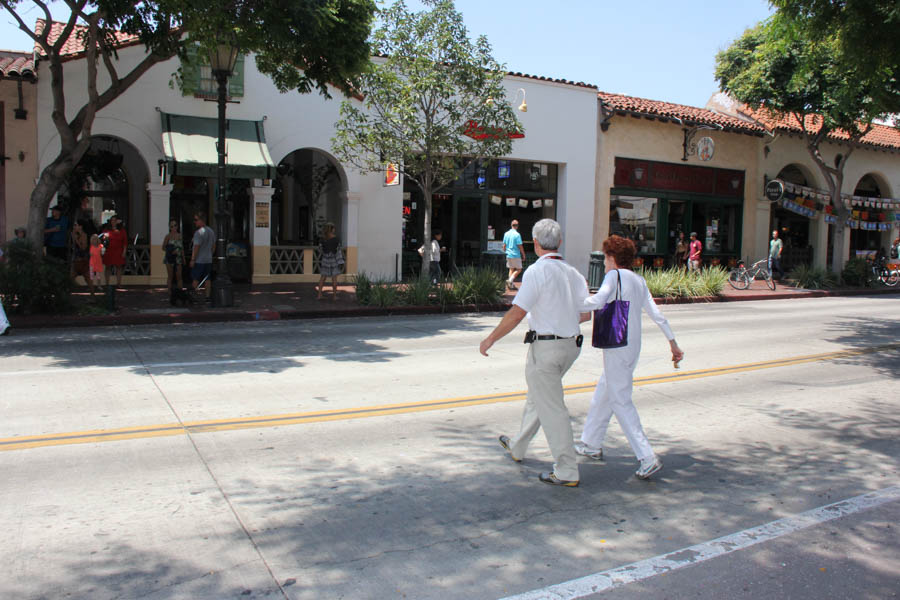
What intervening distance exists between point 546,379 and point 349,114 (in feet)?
44.2

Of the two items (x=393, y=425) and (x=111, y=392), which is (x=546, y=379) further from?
(x=111, y=392)

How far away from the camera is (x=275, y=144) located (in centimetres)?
1873

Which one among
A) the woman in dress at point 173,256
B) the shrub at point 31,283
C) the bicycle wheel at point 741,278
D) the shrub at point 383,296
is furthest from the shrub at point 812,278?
the shrub at point 31,283

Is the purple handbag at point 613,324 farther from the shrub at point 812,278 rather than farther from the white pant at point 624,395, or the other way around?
the shrub at point 812,278

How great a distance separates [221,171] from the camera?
46.8ft

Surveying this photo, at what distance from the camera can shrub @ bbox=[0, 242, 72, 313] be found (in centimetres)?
1257

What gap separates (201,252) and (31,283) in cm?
326

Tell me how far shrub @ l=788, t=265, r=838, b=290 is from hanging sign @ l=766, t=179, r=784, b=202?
3.66 metres

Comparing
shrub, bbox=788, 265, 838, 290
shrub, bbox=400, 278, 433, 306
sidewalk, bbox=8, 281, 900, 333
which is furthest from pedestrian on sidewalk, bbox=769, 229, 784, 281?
shrub, bbox=400, 278, 433, 306

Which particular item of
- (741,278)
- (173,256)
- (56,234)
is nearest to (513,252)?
(741,278)

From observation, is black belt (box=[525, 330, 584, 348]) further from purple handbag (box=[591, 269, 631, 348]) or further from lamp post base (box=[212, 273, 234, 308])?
lamp post base (box=[212, 273, 234, 308])

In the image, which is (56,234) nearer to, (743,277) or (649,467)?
(649,467)

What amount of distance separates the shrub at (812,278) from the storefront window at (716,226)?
3.38 m

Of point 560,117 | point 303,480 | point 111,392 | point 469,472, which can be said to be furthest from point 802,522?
point 560,117
